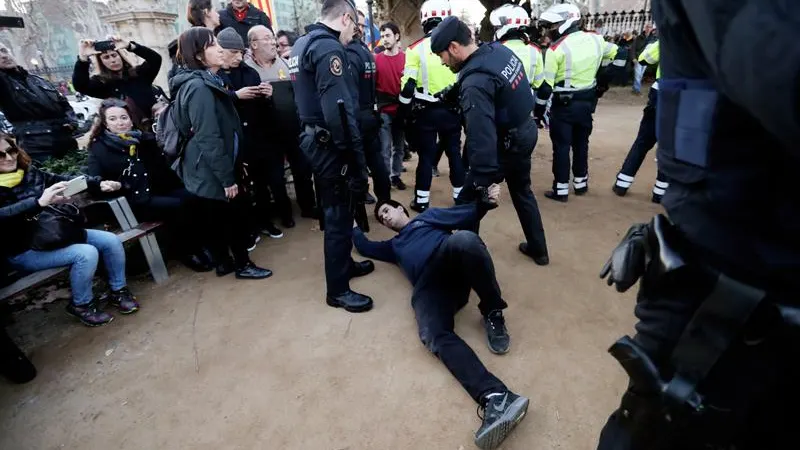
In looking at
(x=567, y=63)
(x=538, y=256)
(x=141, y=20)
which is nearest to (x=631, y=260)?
(x=538, y=256)

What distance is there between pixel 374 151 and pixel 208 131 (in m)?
1.39

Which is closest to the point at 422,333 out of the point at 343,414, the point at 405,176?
the point at 343,414

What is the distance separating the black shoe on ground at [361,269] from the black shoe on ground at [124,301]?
169 cm

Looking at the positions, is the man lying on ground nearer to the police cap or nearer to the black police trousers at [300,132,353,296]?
the black police trousers at [300,132,353,296]

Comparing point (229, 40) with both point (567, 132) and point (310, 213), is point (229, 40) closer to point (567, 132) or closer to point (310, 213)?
point (310, 213)

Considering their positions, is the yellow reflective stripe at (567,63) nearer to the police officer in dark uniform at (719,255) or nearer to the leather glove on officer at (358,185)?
the leather glove on officer at (358,185)

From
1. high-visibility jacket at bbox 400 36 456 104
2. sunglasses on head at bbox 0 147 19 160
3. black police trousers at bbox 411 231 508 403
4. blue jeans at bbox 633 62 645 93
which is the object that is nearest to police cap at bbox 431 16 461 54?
black police trousers at bbox 411 231 508 403

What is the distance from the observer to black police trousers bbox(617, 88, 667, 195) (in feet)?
14.2

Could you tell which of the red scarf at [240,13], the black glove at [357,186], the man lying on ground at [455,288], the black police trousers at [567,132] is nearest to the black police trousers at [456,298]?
the man lying on ground at [455,288]

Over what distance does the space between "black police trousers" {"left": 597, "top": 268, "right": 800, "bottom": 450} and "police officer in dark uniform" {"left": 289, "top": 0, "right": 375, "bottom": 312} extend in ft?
6.76

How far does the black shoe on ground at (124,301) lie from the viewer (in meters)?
3.15

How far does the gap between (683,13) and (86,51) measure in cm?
466

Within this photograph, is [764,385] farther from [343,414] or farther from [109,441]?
[109,441]

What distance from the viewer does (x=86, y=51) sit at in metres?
3.77
